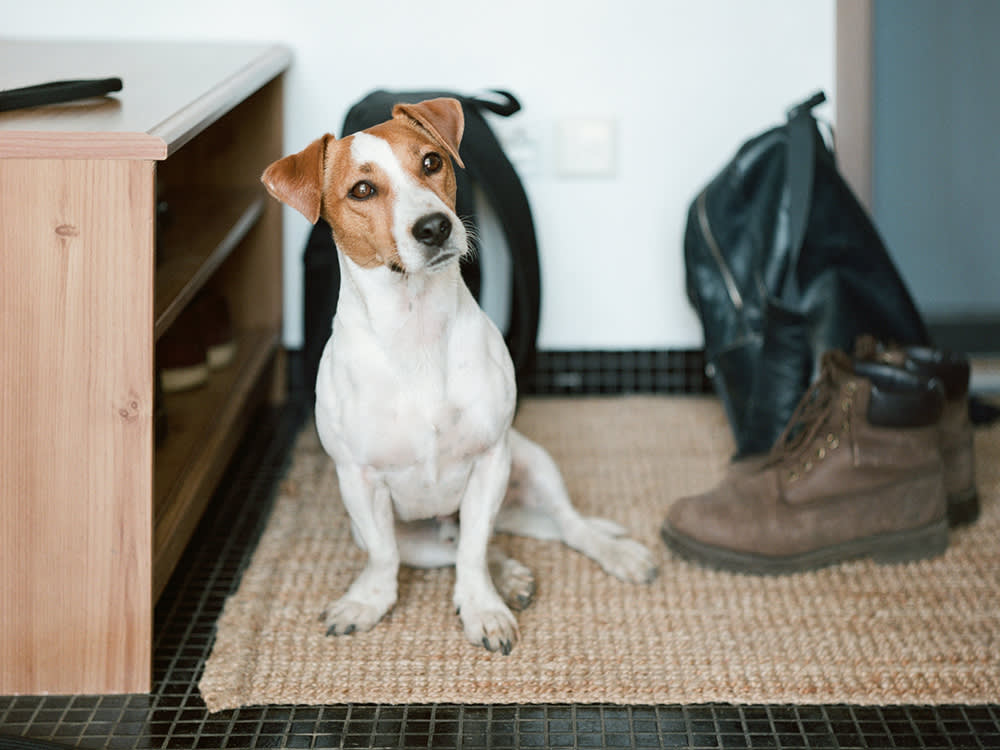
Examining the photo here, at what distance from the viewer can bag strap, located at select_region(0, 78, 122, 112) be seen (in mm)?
1396

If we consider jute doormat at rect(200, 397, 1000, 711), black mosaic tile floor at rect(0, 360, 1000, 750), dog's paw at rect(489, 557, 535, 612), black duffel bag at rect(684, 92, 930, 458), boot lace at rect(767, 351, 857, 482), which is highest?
black duffel bag at rect(684, 92, 930, 458)

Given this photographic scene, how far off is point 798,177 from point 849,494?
A: 0.61 metres

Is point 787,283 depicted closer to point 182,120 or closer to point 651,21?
point 651,21

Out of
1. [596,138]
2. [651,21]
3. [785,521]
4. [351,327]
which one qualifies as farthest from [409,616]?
[651,21]

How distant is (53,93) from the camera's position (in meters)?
1.45

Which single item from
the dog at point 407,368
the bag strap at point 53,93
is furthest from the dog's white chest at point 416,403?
the bag strap at point 53,93

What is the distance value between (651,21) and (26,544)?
67.5 inches

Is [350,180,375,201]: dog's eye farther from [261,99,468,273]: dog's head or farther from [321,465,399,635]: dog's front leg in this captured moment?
[321,465,399,635]: dog's front leg

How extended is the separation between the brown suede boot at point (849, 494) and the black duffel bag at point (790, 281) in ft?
0.75

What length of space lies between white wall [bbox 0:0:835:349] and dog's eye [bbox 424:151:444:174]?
107 cm

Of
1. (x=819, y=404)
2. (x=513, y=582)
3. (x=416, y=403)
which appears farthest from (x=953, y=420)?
(x=416, y=403)

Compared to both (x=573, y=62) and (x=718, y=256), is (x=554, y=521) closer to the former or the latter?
(x=718, y=256)

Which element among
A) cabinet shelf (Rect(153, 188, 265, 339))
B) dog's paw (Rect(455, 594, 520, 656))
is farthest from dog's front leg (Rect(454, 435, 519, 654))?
cabinet shelf (Rect(153, 188, 265, 339))

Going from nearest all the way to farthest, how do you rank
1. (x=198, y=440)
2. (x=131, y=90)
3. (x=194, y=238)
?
(x=131, y=90)
(x=198, y=440)
(x=194, y=238)
